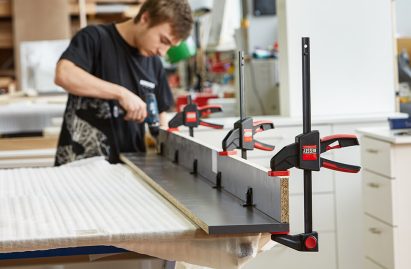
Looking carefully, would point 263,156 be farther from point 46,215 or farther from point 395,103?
point 46,215

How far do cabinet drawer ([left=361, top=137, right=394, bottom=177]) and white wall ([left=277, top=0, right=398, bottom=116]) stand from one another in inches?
24.4

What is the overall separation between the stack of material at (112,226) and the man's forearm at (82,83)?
2.30 ft

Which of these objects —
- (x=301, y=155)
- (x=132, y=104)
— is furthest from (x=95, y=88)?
(x=301, y=155)

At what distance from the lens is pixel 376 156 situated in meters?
3.30

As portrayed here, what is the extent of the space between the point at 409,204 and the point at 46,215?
1.69 metres

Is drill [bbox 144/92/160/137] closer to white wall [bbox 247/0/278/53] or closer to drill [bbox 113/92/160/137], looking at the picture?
drill [bbox 113/92/160/137]

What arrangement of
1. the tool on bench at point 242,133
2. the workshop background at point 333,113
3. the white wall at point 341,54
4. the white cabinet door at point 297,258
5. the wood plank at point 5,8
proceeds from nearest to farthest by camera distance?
the tool on bench at point 242,133
the workshop background at point 333,113
the white cabinet door at point 297,258
the white wall at point 341,54
the wood plank at point 5,8

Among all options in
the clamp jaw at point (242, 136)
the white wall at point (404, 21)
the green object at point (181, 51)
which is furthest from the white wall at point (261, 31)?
the clamp jaw at point (242, 136)

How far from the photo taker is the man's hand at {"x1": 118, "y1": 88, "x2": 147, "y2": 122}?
9.89 feet

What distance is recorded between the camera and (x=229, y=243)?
1720mm

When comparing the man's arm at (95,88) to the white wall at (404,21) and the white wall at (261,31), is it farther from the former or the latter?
the white wall at (404,21)

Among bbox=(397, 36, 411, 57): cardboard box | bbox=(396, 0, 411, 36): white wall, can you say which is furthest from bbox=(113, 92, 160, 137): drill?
bbox=(396, 0, 411, 36): white wall

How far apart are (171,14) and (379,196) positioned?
1149mm

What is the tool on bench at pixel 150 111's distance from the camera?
3.20 m
